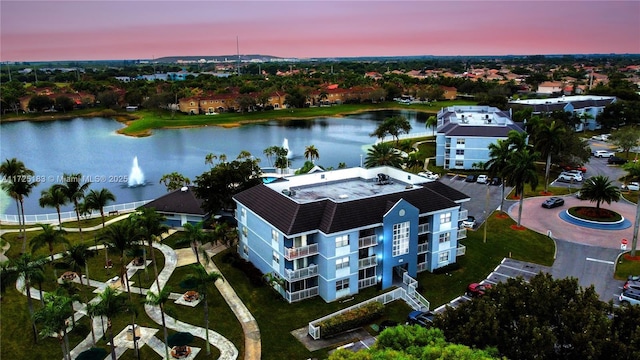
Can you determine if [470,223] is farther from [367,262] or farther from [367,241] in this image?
[367,241]

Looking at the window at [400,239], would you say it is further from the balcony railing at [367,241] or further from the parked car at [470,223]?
the parked car at [470,223]

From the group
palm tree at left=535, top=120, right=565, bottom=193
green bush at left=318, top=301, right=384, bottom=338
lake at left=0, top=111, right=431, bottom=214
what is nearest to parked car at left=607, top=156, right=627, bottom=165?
palm tree at left=535, top=120, right=565, bottom=193

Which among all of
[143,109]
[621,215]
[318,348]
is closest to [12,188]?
[318,348]

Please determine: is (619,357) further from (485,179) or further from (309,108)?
(309,108)

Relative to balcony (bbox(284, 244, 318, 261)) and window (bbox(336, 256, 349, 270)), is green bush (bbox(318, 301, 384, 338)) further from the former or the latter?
balcony (bbox(284, 244, 318, 261))

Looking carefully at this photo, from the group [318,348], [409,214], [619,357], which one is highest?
[409,214]

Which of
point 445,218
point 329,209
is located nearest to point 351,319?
point 329,209
